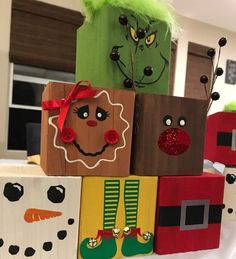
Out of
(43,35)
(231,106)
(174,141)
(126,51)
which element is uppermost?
(43,35)

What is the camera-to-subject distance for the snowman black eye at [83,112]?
61 centimetres

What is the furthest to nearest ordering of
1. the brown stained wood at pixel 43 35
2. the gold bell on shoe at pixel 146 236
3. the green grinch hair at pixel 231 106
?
1. the brown stained wood at pixel 43 35
2. the green grinch hair at pixel 231 106
3. the gold bell on shoe at pixel 146 236

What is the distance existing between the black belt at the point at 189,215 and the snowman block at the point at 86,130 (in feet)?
0.44

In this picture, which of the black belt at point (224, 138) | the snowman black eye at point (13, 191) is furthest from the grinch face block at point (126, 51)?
the snowman black eye at point (13, 191)

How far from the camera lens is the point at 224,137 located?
883 mm

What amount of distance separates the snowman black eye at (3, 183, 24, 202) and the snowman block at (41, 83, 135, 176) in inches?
2.7

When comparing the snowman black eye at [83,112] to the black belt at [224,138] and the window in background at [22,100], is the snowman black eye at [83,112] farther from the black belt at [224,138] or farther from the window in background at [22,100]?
the window in background at [22,100]

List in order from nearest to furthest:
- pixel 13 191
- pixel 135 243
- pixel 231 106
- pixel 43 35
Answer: pixel 13 191 < pixel 135 243 < pixel 231 106 < pixel 43 35

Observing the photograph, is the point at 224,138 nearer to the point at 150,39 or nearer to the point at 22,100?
the point at 150,39

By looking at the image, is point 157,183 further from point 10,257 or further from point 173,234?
point 10,257

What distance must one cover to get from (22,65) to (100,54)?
1.93 meters

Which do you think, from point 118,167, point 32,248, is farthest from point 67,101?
point 32,248

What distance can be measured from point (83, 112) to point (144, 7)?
34 cm

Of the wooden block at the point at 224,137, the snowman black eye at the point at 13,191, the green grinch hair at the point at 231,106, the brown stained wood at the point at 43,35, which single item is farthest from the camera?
the brown stained wood at the point at 43,35
